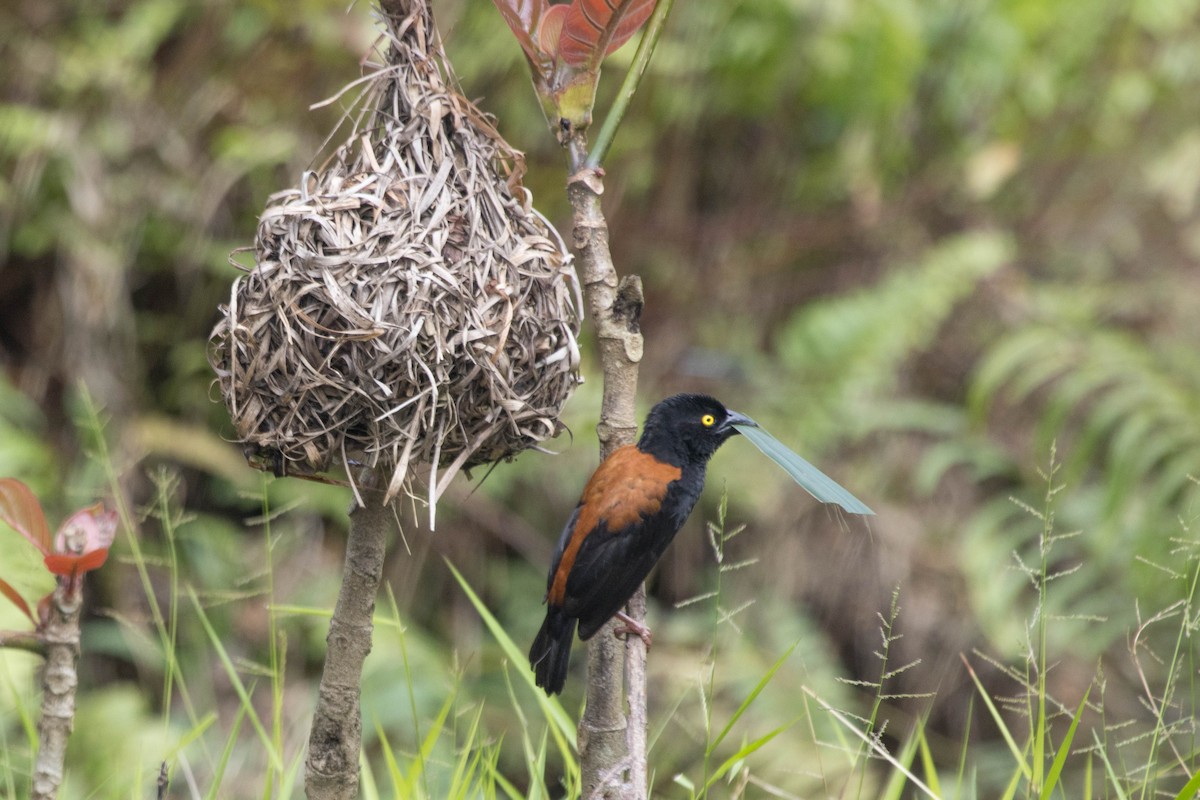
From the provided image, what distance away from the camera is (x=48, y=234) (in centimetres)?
526

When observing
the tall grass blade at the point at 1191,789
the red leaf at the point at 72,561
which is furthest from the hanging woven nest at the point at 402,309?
the tall grass blade at the point at 1191,789

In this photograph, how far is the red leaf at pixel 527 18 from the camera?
7.41 ft

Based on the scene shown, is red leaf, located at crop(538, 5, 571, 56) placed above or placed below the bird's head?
above

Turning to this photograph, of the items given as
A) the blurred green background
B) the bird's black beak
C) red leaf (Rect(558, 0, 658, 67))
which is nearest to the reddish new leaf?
red leaf (Rect(558, 0, 658, 67))

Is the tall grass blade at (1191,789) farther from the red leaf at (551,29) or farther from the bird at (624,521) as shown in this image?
the red leaf at (551,29)

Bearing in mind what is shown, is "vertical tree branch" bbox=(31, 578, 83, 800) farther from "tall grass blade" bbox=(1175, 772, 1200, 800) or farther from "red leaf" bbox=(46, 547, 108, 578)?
"tall grass blade" bbox=(1175, 772, 1200, 800)

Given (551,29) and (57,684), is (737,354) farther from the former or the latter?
(57,684)

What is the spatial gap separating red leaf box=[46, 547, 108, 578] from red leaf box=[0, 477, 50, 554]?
0.05m

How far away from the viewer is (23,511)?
204cm

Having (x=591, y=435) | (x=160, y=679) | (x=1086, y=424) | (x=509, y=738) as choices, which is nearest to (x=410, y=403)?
(x=591, y=435)

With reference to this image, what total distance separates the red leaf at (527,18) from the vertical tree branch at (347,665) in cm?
92

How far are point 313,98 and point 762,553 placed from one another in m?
3.27

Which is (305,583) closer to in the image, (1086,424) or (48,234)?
(48,234)

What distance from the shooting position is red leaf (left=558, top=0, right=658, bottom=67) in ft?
7.26
